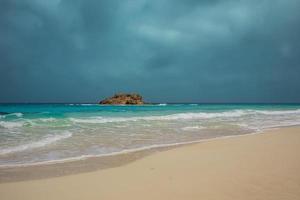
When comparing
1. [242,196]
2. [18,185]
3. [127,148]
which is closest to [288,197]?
[242,196]

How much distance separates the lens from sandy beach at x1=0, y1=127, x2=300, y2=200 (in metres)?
3.79

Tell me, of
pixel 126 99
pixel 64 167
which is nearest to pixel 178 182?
pixel 64 167

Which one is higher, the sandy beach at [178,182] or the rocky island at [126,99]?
the rocky island at [126,99]

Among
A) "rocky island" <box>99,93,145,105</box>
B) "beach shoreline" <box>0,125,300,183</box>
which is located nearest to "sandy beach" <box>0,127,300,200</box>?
"beach shoreline" <box>0,125,300,183</box>

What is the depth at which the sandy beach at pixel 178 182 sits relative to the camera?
3.79m

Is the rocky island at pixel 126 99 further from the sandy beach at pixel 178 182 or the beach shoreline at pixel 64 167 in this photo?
the sandy beach at pixel 178 182

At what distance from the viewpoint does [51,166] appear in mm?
5762

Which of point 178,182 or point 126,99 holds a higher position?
point 126,99

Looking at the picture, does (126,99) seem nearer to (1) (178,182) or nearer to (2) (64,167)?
(2) (64,167)

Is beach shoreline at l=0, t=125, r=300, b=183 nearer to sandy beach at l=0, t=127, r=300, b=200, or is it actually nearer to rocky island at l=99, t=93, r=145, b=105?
sandy beach at l=0, t=127, r=300, b=200

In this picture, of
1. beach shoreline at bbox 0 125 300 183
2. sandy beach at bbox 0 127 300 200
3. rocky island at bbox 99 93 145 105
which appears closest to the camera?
sandy beach at bbox 0 127 300 200

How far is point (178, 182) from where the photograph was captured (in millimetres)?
4383

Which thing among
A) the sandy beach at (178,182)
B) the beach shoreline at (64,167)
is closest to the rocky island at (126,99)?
the beach shoreline at (64,167)

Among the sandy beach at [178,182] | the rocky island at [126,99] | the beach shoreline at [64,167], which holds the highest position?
the rocky island at [126,99]
